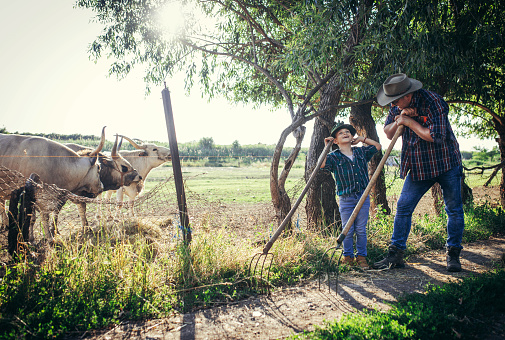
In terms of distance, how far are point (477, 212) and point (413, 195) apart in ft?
→ 11.8

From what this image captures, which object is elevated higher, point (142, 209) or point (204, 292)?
point (142, 209)

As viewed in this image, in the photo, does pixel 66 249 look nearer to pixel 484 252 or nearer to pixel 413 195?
pixel 413 195

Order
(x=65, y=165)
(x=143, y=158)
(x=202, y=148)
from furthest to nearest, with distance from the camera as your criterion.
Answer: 1. (x=202, y=148)
2. (x=143, y=158)
3. (x=65, y=165)

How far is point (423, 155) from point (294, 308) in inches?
95.5

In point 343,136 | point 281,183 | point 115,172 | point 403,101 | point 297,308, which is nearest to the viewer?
point 297,308

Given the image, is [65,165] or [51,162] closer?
[51,162]

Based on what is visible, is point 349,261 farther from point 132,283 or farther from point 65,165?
point 65,165

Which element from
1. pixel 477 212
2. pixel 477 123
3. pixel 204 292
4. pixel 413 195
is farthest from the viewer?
pixel 477 123

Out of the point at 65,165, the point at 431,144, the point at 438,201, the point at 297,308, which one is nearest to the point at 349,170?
the point at 431,144

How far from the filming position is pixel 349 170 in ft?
14.0

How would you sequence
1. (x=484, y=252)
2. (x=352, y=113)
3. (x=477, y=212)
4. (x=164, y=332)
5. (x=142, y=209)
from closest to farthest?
(x=164, y=332) < (x=142, y=209) < (x=484, y=252) < (x=477, y=212) < (x=352, y=113)

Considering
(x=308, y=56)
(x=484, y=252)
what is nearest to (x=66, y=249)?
(x=308, y=56)

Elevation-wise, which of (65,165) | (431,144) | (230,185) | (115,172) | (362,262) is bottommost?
(230,185)

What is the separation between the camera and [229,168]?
34.7 meters
